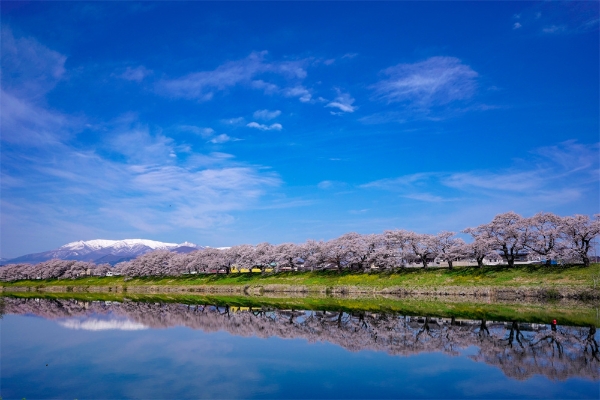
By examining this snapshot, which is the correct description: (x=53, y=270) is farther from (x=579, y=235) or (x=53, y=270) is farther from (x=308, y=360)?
(x=579, y=235)

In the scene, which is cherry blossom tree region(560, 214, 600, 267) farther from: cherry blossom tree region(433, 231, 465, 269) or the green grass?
cherry blossom tree region(433, 231, 465, 269)

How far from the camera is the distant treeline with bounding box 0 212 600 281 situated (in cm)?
5003

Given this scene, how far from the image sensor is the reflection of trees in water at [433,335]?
17188mm

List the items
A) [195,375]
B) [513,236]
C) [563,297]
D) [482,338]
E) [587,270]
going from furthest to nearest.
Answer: [513,236] < [587,270] < [563,297] < [482,338] < [195,375]

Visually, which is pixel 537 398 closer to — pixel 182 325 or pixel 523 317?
pixel 523 317

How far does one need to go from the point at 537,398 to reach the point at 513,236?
4816 cm

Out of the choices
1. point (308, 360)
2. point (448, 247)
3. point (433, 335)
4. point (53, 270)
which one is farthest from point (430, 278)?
point (53, 270)

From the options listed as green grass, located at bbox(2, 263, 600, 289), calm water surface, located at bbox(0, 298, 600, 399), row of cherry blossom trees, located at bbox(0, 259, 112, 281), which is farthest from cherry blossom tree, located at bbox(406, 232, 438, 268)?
row of cherry blossom trees, located at bbox(0, 259, 112, 281)

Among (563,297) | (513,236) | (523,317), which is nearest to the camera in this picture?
(523,317)

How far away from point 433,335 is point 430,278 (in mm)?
33784

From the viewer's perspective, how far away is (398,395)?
45.3 feet

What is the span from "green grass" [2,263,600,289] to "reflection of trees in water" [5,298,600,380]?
21821mm

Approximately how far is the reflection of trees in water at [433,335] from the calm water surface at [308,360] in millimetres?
66

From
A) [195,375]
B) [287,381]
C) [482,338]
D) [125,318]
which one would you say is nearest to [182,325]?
[125,318]
